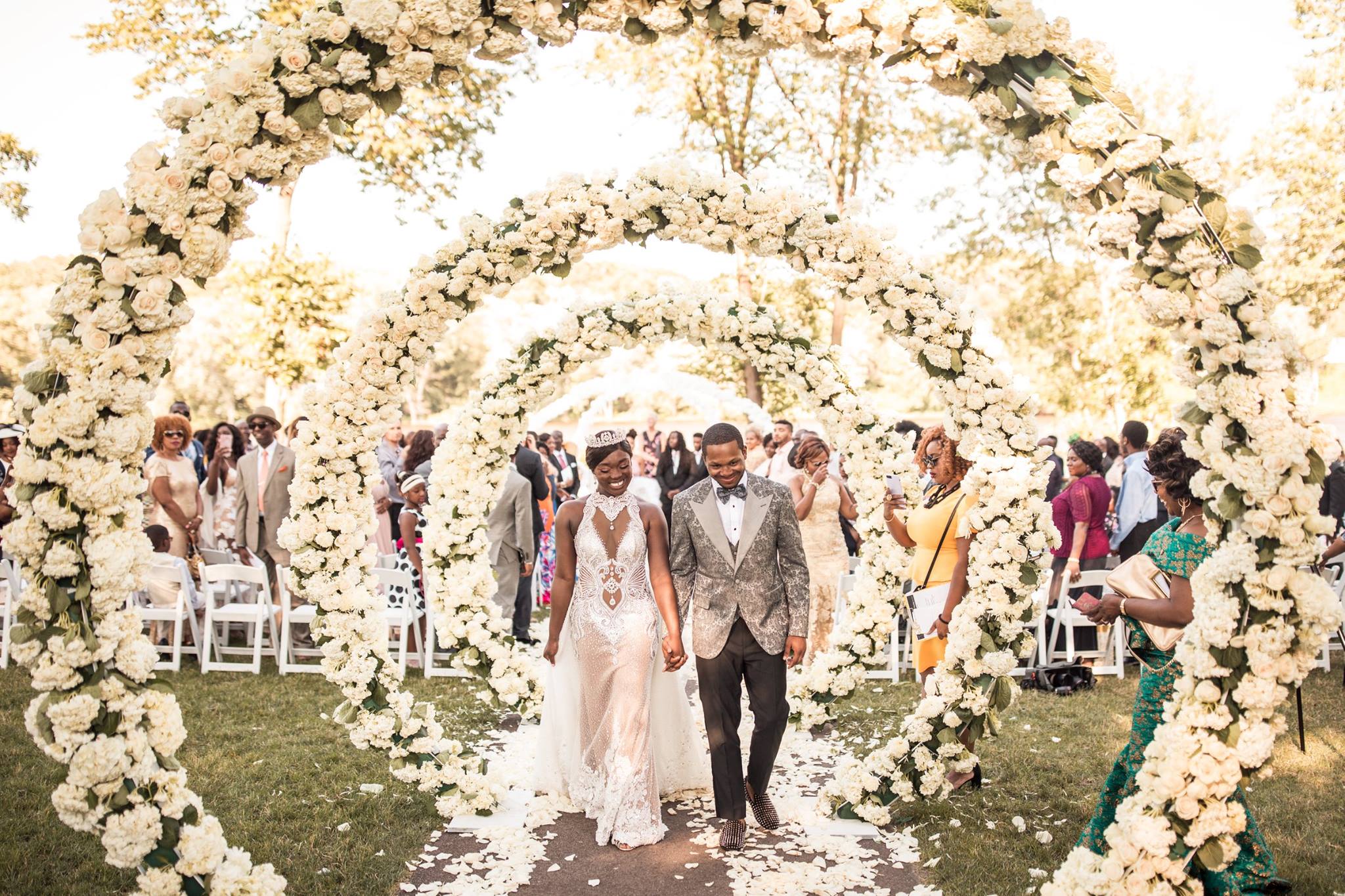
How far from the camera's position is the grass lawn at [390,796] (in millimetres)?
4977

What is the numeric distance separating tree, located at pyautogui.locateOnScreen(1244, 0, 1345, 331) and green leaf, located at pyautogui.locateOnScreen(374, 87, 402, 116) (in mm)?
14715

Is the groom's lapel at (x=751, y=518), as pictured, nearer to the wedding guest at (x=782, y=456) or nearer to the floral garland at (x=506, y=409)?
the floral garland at (x=506, y=409)

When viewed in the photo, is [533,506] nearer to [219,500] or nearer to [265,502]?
A: [265,502]

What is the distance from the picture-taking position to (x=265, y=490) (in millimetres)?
9945

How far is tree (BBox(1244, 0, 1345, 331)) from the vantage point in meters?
14.4

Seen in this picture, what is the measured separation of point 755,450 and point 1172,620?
459 inches

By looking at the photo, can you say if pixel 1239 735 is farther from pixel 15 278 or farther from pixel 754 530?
pixel 15 278

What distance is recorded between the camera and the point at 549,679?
636 cm

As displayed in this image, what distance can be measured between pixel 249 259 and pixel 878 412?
12379mm

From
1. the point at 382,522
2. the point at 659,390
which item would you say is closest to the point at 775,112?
the point at 659,390

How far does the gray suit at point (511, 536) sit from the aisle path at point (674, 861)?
4.16 metres

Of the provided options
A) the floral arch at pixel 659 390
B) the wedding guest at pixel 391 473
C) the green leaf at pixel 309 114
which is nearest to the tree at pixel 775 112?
A: the floral arch at pixel 659 390

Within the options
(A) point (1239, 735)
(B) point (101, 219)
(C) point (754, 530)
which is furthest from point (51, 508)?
(A) point (1239, 735)

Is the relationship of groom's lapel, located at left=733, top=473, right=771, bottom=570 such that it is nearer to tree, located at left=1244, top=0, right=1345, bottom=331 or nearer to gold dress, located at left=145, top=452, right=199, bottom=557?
gold dress, located at left=145, top=452, right=199, bottom=557
